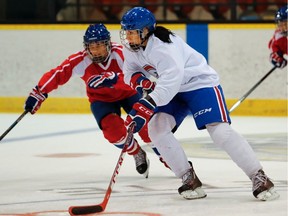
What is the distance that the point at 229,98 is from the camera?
9078mm

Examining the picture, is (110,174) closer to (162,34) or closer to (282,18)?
(162,34)

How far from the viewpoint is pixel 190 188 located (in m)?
4.48

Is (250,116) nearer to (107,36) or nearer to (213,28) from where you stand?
(213,28)

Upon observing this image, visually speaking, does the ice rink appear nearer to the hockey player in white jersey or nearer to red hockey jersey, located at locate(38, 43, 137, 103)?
the hockey player in white jersey

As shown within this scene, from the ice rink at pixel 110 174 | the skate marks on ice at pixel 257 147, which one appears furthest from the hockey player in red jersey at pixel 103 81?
the skate marks on ice at pixel 257 147

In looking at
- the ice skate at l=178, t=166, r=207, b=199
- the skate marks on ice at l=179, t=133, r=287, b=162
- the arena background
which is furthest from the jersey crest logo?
the arena background

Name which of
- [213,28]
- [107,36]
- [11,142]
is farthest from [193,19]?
[107,36]

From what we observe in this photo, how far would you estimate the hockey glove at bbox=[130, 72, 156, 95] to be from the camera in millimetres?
4637

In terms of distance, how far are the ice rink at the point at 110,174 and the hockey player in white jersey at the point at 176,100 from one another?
127mm

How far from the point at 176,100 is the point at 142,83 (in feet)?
0.59

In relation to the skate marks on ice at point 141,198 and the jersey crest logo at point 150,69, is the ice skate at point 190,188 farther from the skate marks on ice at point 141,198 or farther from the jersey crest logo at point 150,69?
the jersey crest logo at point 150,69

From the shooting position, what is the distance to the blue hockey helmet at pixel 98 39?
518 centimetres

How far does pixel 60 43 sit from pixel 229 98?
1.67 m

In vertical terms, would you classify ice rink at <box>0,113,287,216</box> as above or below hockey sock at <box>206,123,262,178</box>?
below
